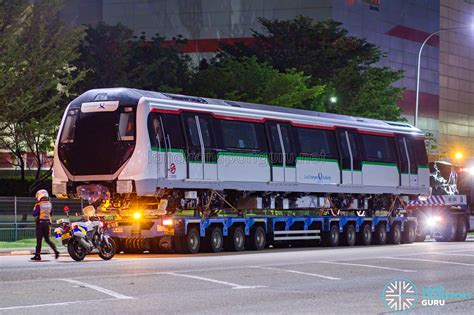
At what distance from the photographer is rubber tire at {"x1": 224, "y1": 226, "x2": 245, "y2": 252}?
32094 millimetres

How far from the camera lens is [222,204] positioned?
106ft

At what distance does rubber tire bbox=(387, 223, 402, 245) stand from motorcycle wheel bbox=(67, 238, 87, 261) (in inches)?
658

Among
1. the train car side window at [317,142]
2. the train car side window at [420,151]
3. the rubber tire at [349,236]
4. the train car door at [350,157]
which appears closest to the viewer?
the train car side window at [317,142]

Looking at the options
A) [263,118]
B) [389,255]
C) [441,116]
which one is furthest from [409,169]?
[441,116]

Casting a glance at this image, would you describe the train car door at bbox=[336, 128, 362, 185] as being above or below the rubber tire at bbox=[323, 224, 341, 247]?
above

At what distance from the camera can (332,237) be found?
121 feet

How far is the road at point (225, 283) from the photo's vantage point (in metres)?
16.0

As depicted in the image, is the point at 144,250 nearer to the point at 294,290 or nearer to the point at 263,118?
the point at 263,118

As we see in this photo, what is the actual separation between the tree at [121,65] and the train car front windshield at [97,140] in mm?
25447

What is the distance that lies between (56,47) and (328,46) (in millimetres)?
24554

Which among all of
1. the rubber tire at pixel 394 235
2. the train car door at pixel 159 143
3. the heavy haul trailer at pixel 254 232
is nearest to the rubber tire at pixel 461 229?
the heavy haul trailer at pixel 254 232

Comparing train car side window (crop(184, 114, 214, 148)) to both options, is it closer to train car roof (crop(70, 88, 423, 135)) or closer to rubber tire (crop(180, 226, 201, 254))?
train car roof (crop(70, 88, 423, 135))

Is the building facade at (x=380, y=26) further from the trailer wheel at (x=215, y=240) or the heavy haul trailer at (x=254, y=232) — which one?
the trailer wheel at (x=215, y=240)

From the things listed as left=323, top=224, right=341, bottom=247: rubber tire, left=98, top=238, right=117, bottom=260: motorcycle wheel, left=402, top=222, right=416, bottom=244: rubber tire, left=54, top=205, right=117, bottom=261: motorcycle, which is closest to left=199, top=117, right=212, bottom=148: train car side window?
left=54, top=205, right=117, bottom=261: motorcycle
